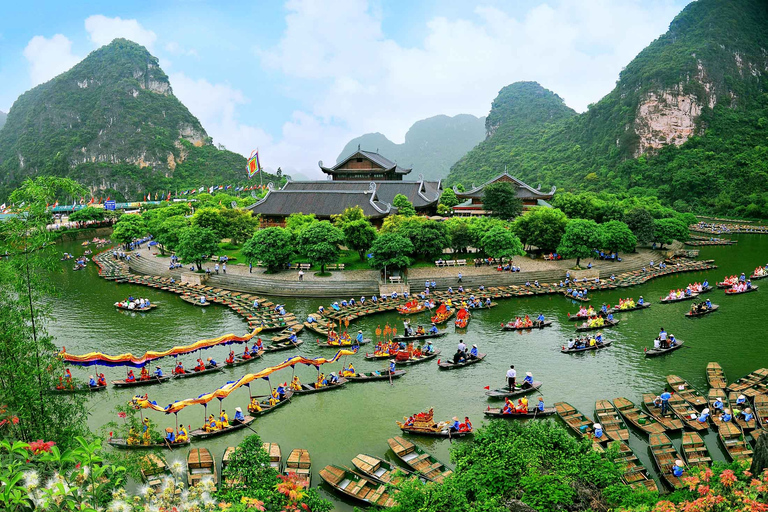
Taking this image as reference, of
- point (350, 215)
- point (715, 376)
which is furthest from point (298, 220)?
point (715, 376)

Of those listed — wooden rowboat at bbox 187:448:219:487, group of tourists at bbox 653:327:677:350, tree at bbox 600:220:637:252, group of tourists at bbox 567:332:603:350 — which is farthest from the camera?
tree at bbox 600:220:637:252

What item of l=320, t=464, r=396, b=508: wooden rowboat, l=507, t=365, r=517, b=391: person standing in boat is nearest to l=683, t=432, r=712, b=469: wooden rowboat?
l=507, t=365, r=517, b=391: person standing in boat

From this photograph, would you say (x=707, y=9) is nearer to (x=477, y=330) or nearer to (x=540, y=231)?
(x=540, y=231)

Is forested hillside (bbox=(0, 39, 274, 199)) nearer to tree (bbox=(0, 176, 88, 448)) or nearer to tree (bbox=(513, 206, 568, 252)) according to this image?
tree (bbox=(513, 206, 568, 252))

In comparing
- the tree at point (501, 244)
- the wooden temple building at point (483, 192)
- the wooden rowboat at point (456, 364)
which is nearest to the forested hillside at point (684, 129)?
the wooden temple building at point (483, 192)

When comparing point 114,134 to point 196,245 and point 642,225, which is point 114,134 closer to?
point 196,245

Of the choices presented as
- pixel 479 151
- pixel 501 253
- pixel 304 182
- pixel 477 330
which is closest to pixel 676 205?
pixel 501 253
